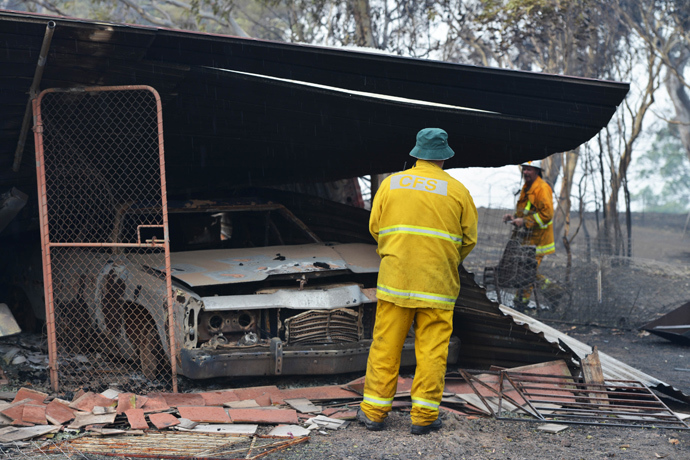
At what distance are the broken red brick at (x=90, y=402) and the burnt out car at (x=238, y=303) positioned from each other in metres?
0.54

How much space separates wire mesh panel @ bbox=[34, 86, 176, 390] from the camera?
528 centimetres

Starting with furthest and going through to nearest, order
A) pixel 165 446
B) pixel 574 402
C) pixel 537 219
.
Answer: pixel 537 219 → pixel 574 402 → pixel 165 446

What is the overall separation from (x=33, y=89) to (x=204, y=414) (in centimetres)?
277

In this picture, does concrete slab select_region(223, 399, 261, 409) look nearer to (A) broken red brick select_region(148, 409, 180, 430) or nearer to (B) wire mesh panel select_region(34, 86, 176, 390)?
(A) broken red brick select_region(148, 409, 180, 430)

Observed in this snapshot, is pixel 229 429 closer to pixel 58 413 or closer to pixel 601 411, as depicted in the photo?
pixel 58 413

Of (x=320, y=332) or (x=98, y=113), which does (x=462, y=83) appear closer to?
(x=320, y=332)

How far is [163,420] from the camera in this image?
14.3ft

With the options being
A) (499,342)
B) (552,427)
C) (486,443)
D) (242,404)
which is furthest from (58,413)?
(499,342)

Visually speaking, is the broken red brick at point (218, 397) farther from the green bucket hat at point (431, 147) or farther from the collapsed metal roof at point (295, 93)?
the collapsed metal roof at point (295, 93)

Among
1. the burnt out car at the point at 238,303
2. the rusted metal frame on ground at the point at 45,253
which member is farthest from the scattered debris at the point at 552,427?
the rusted metal frame on ground at the point at 45,253

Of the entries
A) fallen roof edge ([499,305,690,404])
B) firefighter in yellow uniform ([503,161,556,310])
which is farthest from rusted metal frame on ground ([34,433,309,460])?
firefighter in yellow uniform ([503,161,556,310])

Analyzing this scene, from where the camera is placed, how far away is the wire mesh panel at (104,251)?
5277 millimetres

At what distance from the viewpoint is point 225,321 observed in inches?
200

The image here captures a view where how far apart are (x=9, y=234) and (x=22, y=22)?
3.58 meters
